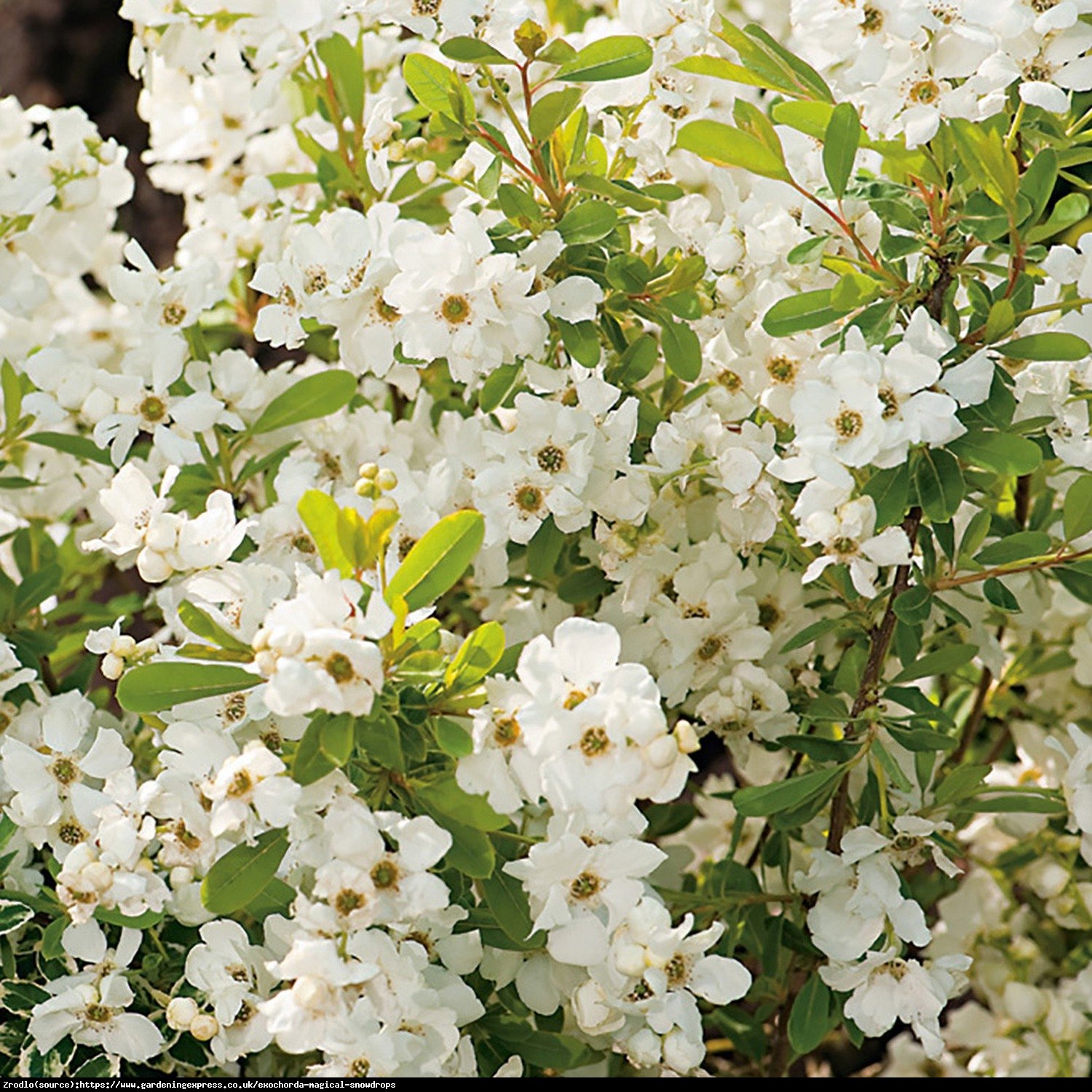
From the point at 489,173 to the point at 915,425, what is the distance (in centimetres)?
28

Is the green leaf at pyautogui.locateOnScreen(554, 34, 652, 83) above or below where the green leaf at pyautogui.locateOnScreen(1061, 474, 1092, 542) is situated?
above

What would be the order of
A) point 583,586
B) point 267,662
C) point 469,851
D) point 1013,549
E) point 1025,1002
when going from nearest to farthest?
point 267,662 < point 469,851 < point 1013,549 < point 583,586 < point 1025,1002

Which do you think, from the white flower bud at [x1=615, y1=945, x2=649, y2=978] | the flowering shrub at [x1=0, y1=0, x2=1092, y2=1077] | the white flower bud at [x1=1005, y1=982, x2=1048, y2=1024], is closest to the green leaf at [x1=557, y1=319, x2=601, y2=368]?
the flowering shrub at [x1=0, y1=0, x2=1092, y2=1077]

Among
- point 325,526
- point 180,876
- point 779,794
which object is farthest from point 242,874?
point 779,794

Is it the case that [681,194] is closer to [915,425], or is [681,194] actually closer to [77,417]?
[915,425]

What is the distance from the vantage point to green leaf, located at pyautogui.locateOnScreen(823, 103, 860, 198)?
2.57 ft

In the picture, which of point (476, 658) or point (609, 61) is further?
point (609, 61)

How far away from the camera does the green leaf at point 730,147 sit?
0.85 meters

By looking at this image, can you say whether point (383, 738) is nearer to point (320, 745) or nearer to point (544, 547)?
point (320, 745)

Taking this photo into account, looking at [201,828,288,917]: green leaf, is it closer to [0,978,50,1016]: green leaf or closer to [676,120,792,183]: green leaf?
[0,978,50,1016]: green leaf

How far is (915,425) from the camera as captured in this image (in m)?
0.75

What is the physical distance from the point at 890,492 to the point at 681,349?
6.9 inches

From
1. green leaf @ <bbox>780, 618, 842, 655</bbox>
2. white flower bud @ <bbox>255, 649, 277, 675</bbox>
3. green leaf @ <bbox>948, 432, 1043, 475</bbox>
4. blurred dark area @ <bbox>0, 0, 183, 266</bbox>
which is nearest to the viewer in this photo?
white flower bud @ <bbox>255, 649, 277, 675</bbox>

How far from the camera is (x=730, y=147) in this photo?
847 millimetres
